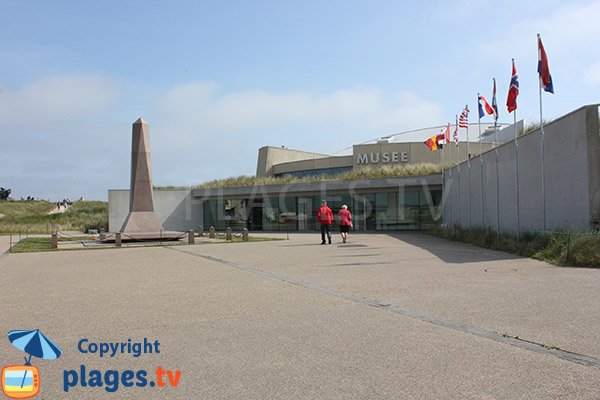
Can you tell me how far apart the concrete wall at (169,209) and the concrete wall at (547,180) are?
933 inches

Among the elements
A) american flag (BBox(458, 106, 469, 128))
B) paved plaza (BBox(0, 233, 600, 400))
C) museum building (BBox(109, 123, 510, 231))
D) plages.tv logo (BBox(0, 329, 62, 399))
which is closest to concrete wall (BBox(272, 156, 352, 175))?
museum building (BBox(109, 123, 510, 231))

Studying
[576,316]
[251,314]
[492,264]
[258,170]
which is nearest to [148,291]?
[251,314]

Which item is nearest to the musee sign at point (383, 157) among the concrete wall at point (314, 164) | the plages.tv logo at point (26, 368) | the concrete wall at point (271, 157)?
the concrete wall at point (314, 164)

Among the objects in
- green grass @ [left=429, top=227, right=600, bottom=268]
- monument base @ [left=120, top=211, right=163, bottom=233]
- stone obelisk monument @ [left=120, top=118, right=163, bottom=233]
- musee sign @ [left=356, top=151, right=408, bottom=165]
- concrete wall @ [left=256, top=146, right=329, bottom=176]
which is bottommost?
green grass @ [left=429, top=227, right=600, bottom=268]

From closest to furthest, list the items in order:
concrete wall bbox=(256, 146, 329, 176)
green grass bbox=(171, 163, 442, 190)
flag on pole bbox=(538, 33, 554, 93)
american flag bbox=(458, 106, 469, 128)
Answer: flag on pole bbox=(538, 33, 554, 93) < american flag bbox=(458, 106, 469, 128) < green grass bbox=(171, 163, 442, 190) < concrete wall bbox=(256, 146, 329, 176)

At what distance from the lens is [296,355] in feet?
16.9

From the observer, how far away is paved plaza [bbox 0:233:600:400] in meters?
4.31

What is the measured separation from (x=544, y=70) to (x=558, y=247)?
583 centimetres

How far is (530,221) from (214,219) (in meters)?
28.1

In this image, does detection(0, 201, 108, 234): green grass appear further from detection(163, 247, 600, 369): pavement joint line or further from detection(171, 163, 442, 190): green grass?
detection(163, 247, 600, 369): pavement joint line

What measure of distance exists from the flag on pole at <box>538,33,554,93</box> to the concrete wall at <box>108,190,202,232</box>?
97.7 ft

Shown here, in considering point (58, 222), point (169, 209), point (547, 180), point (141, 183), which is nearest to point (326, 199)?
point (169, 209)

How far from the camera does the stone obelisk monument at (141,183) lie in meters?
27.6

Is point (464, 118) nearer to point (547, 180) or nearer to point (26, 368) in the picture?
point (547, 180)
